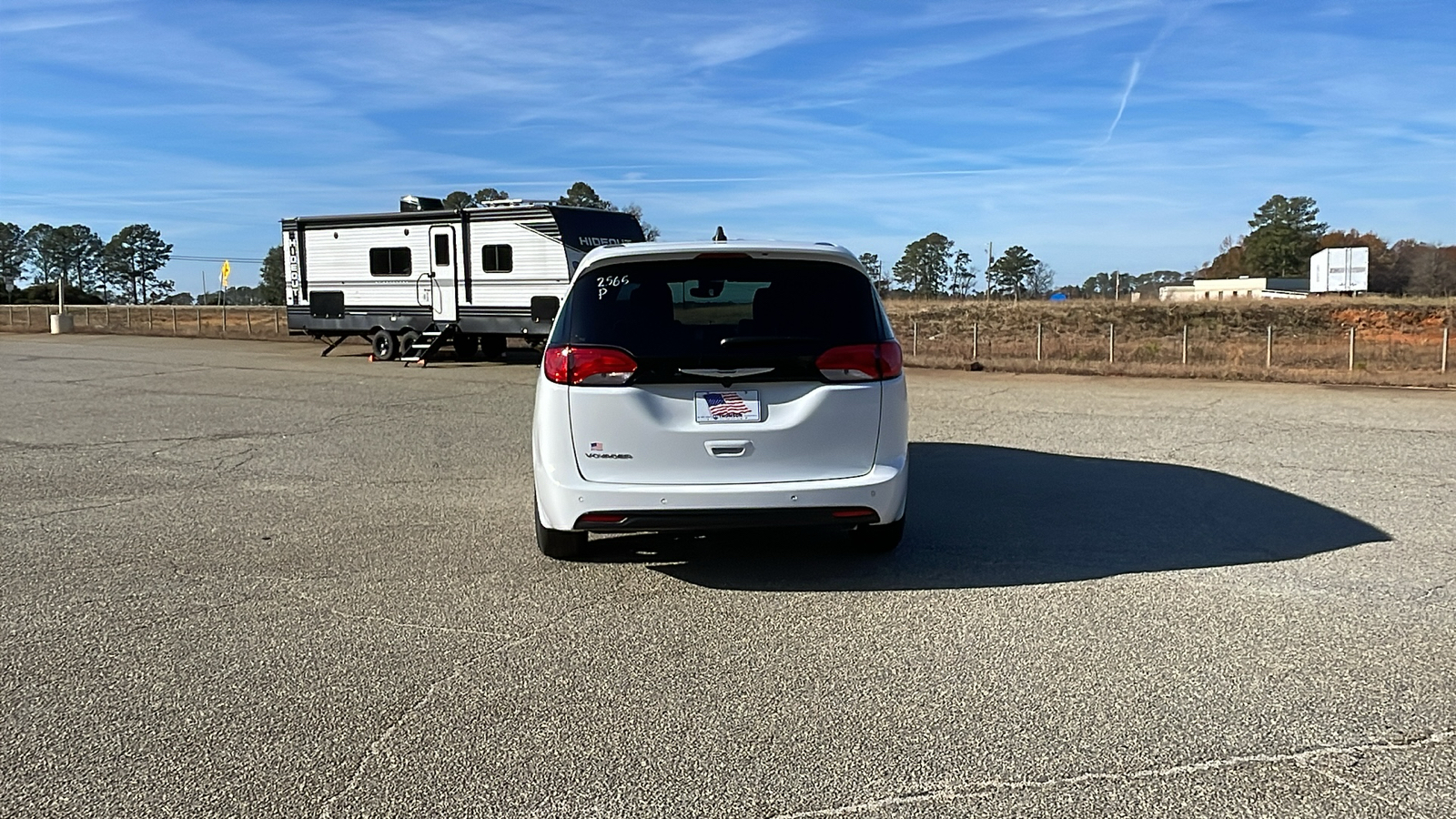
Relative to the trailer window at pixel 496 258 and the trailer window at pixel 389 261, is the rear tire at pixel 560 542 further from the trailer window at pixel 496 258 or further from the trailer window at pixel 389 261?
the trailer window at pixel 389 261

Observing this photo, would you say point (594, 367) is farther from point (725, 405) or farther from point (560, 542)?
point (560, 542)

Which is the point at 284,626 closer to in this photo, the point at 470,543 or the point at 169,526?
the point at 470,543

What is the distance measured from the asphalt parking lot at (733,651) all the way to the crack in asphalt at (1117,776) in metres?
0.01

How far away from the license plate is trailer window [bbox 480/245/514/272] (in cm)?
1681

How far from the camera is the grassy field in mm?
24703

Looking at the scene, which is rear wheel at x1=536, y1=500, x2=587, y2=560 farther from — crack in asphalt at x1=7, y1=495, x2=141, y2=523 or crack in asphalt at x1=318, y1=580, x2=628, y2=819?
crack in asphalt at x1=7, y1=495, x2=141, y2=523

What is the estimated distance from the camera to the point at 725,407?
5492 mm

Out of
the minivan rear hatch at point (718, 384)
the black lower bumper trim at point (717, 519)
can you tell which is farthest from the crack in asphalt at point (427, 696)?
the minivan rear hatch at point (718, 384)

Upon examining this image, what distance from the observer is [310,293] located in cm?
2431

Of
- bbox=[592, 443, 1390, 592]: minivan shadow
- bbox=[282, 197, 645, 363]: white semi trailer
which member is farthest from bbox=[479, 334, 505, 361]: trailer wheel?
bbox=[592, 443, 1390, 592]: minivan shadow

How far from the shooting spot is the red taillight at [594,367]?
5.50m

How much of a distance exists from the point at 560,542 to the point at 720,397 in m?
1.32

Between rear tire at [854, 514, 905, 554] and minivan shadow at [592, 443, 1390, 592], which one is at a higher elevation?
rear tire at [854, 514, 905, 554]

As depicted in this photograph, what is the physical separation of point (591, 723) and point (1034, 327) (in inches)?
1786
